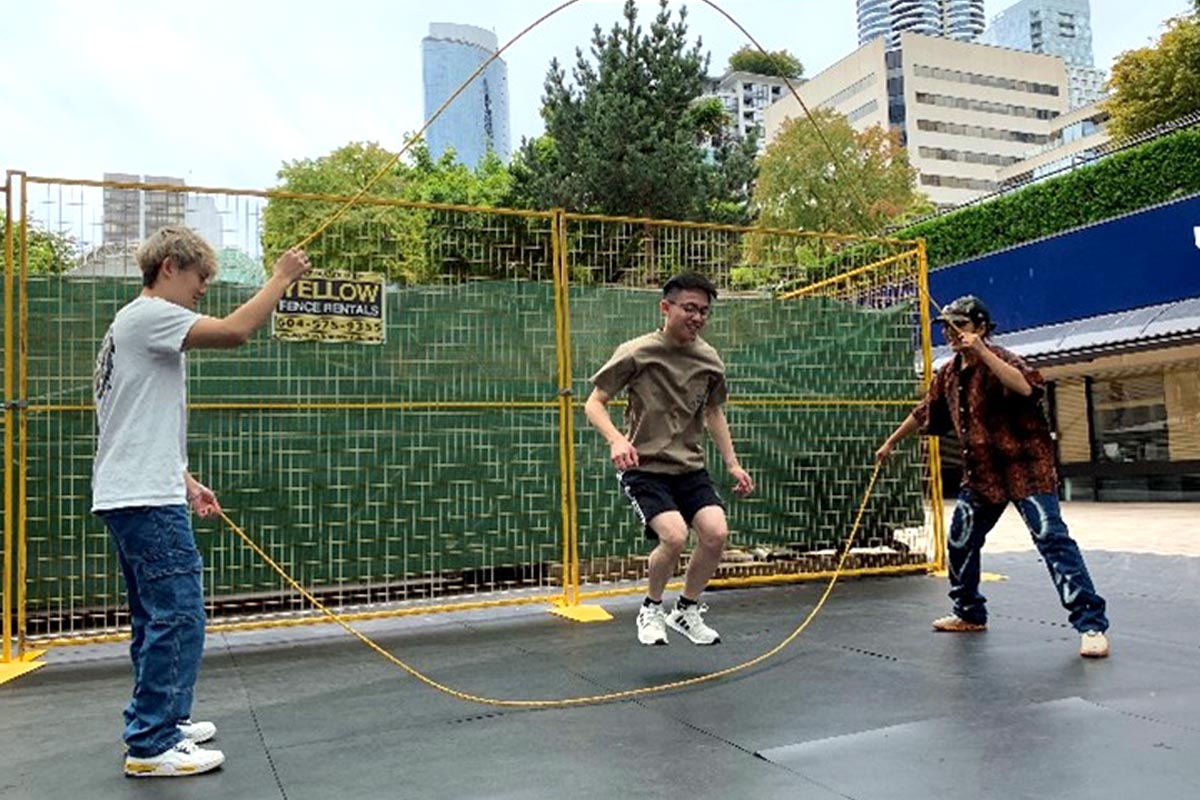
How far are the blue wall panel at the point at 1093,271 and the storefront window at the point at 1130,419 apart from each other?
1.84 meters

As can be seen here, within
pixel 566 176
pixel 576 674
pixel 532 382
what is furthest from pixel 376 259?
pixel 566 176

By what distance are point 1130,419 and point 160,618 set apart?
17891 mm

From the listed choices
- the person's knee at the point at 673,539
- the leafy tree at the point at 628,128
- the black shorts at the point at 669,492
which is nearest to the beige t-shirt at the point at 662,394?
the black shorts at the point at 669,492

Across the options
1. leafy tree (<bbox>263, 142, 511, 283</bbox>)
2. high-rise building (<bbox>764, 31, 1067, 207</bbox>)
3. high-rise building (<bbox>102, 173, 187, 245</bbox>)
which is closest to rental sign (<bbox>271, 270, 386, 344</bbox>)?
leafy tree (<bbox>263, 142, 511, 283</bbox>)

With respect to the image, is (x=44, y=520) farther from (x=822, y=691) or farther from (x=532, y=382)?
(x=822, y=691)

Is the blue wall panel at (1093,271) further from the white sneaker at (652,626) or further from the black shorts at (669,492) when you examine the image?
the white sneaker at (652,626)

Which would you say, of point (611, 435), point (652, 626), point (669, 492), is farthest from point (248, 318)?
point (652, 626)

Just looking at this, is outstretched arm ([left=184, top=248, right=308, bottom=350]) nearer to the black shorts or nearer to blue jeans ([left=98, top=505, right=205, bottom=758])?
blue jeans ([left=98, top=505, right=205, bottom=758])

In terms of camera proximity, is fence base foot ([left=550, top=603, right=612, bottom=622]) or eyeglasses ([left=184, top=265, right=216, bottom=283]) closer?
eyeglasses ([left=184, top=265, right=216, bottom=283])

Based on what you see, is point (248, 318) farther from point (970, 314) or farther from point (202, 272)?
point (970, 314)

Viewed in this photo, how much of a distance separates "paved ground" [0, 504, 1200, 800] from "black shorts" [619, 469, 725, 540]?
711mm

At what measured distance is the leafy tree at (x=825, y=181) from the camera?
1740 inches

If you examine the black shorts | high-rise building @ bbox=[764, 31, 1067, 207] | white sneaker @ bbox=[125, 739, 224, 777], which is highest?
high-rise building @ bbox=[764, 31, 1067, 207]

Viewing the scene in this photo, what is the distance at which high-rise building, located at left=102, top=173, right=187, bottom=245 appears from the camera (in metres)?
5.18
